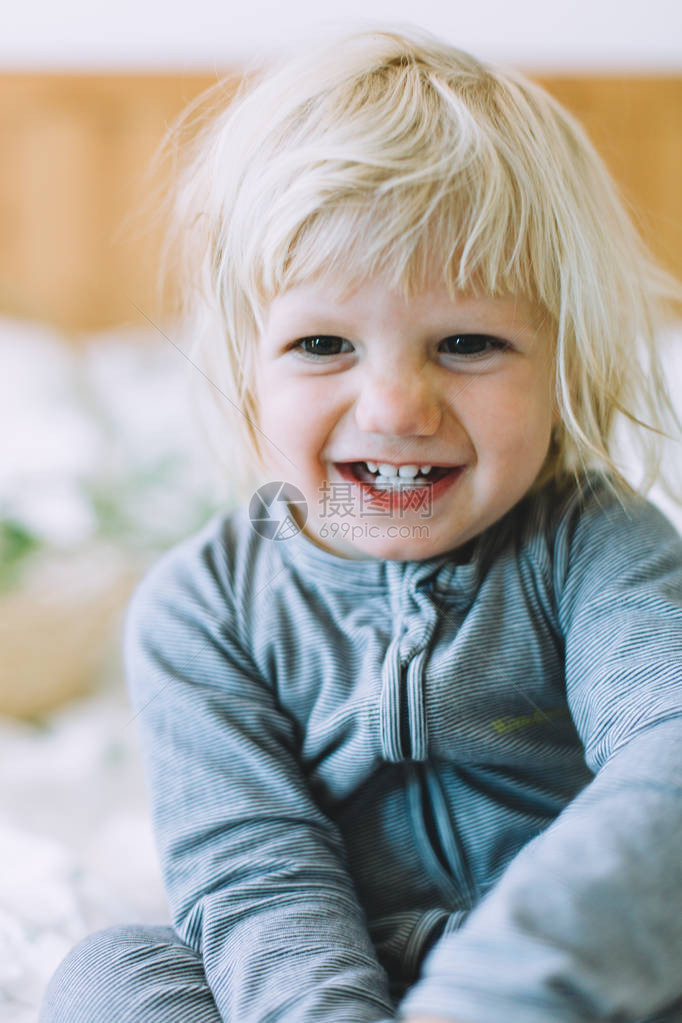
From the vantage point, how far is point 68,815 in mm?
867

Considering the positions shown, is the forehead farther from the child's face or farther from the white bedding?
the white bedding

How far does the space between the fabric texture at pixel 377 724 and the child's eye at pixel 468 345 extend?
5.7 inches

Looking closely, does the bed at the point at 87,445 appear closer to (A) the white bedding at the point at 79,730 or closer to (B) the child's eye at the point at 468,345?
(A) the white bedding at the point at 79,730

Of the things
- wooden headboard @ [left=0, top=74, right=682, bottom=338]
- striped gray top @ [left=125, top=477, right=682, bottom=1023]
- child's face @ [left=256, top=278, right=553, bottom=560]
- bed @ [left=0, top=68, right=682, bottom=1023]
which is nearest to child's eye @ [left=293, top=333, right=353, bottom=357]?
child's face @ [left=256, top=278, right=553, bottom=560]

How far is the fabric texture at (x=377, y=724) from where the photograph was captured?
548mm

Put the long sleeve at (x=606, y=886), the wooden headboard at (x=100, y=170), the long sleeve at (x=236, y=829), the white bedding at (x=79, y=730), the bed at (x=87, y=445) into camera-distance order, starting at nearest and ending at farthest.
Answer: the long sleeve at (x=606, y=886)
the long sleeve at (x=236, y=829)
the white bedding at (x=79, y=730)
the bed at (x=87, y=445)
the wooden headboard at (x=100, y=170)

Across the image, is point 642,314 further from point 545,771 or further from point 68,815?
point 68,815

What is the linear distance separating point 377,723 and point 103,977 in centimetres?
21

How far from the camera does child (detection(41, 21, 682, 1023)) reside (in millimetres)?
536

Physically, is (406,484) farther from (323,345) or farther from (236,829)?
(236,829)

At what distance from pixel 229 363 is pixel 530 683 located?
0.96ft

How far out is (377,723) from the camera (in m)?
0.60

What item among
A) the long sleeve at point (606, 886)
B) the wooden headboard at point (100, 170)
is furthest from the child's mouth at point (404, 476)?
the wooden headboard at point (100, 170)

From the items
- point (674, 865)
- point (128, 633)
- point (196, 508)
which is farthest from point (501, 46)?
point (674, 865)
